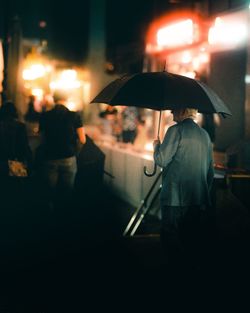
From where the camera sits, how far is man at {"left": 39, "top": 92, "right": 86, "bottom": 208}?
828 centimetres

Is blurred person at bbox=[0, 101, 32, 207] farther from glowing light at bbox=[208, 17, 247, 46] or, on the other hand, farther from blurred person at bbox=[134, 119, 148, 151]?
glowing light at bbox=[208, 17, 247, 46]

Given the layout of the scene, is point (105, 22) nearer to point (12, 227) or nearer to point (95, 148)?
point (95, 148)

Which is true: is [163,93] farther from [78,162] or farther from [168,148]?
[78,162]

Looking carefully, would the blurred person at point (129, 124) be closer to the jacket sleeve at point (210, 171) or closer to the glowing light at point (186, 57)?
the glowing light at point (186, 57)

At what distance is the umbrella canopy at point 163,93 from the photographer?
5.68 meters

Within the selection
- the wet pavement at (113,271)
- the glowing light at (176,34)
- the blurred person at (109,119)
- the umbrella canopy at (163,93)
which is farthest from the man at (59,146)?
the blurred person at (109,119)

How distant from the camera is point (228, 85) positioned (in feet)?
34.1

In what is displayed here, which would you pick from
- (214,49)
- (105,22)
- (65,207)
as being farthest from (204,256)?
(105,22)

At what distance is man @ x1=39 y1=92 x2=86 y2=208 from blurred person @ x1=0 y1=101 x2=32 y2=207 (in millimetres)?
370

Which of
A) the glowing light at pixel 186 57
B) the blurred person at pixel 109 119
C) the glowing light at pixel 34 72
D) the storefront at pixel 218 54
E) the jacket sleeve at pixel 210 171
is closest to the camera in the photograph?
the jacket sleeve at pixel 210 171

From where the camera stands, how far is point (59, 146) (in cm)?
828

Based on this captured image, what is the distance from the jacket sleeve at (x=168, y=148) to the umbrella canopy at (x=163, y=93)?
28 cm

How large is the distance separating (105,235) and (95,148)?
203 centimetres

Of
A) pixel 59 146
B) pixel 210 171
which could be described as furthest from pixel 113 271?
pixel 59 146
